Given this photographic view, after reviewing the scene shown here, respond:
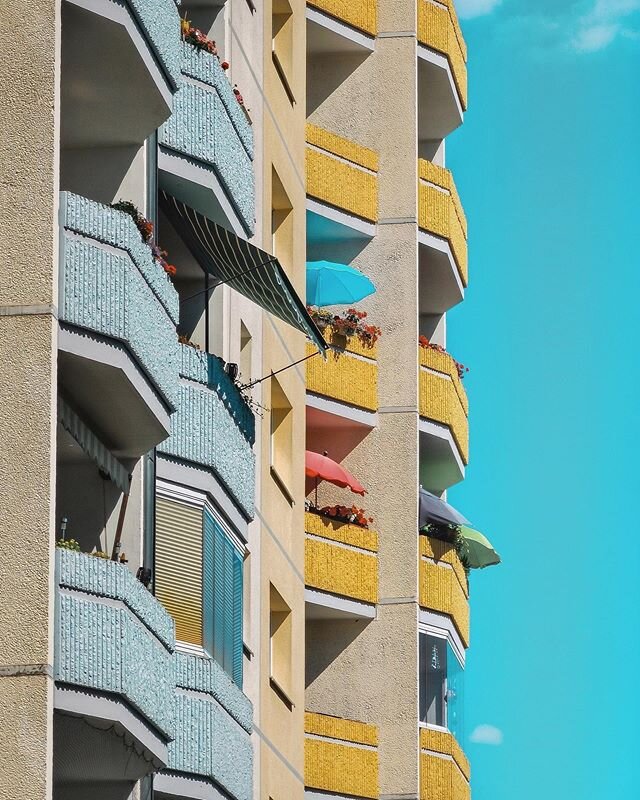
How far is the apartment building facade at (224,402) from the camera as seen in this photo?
79.6ft

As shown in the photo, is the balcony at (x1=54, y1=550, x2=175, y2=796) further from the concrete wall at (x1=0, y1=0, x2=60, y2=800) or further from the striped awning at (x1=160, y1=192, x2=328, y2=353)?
the striped awning at (x1=160, y1=192, x2=328, y2=353)

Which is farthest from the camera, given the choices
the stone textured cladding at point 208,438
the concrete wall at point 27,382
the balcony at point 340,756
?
the balcony at point 340,756

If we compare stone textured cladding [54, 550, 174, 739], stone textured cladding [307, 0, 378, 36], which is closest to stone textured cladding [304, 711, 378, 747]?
stone textured cladding [307, 0, 378, 36]

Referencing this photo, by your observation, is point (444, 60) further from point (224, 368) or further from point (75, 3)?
point (75, 3)

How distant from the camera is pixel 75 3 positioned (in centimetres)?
2567

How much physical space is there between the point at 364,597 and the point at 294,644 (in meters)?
7.10

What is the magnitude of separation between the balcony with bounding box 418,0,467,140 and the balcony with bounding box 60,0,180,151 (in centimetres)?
2264

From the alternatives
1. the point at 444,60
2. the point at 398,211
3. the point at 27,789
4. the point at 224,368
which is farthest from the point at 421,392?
the point at 27,789

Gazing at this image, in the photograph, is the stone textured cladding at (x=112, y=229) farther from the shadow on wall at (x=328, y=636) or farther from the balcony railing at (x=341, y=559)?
the shadow on wall at (x=328, y=636)

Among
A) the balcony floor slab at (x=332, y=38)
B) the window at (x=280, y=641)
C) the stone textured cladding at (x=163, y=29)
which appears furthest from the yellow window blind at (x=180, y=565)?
the balcony floor slab at (x=332, y=38)

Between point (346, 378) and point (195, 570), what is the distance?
16.7 m

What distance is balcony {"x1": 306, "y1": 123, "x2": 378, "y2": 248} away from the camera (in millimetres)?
47188

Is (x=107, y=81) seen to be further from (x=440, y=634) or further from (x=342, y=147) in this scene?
(x=440, y=634)

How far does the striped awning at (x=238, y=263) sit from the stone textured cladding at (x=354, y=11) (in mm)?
16741
